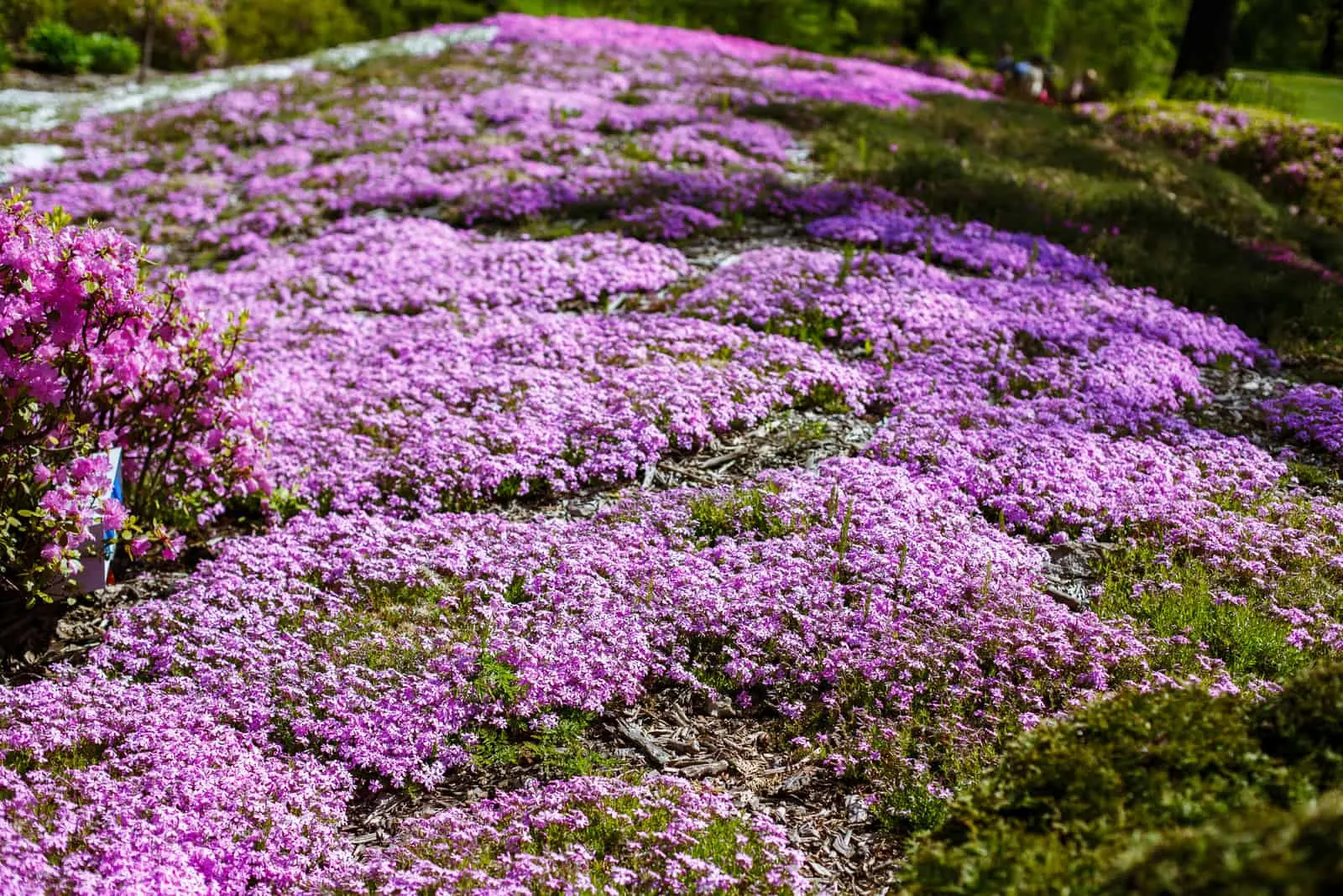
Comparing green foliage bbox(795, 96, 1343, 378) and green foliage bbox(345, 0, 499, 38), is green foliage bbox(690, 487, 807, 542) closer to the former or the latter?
green foliage bbox(795, 96, 1343, 378)

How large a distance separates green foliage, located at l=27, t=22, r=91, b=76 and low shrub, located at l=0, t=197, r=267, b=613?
953 inches

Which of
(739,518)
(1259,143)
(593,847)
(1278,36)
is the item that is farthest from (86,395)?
(1278,36)

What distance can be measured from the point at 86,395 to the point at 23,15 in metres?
28.0

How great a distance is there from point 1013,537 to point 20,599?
20.8 ft

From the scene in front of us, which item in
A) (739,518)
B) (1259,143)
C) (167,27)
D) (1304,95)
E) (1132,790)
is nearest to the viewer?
(1132,790)

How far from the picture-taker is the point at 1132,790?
3.97 meters

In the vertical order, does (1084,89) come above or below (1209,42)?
below

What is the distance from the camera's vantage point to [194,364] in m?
7.44

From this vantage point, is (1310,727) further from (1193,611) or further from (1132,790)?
(1193,611)

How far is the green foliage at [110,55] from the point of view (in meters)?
28.0

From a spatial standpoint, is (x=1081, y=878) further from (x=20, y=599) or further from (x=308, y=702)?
(x=20, y=599)

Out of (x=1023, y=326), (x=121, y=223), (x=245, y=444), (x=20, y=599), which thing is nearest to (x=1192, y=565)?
(x=1023, y=326)

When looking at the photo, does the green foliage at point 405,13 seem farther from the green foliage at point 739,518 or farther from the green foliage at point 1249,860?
the green foliage at point 1249,860

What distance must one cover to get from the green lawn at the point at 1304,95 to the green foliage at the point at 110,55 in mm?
27918
